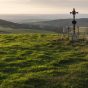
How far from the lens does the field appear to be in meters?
20.3

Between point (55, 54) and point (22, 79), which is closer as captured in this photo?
point (22, 79)

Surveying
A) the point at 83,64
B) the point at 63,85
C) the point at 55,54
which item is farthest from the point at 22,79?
the point at 55,54

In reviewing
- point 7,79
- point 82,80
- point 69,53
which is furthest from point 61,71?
point 69,53

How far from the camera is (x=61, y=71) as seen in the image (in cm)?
2269

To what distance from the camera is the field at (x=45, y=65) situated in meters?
20.3

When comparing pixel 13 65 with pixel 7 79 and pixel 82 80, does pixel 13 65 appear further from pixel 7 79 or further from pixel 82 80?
pixel 82 80

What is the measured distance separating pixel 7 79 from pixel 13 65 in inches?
149

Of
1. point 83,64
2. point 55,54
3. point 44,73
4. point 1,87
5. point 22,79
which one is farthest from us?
point 55,54

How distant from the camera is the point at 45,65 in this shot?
A: 2452cm

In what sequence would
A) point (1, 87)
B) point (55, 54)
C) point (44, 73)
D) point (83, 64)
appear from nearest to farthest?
1. point (1, 87)
2. point (44, 73)
3. point (83, 64)
4. point (55, 54)

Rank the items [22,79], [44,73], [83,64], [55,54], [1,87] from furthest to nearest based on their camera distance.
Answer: [55,54] < [83,64] < [44,73] < [22,79] < [1,87]

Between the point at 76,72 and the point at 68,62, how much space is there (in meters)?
3.40

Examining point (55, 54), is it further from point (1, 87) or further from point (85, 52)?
point (1, 87)

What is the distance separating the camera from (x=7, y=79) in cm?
2112
